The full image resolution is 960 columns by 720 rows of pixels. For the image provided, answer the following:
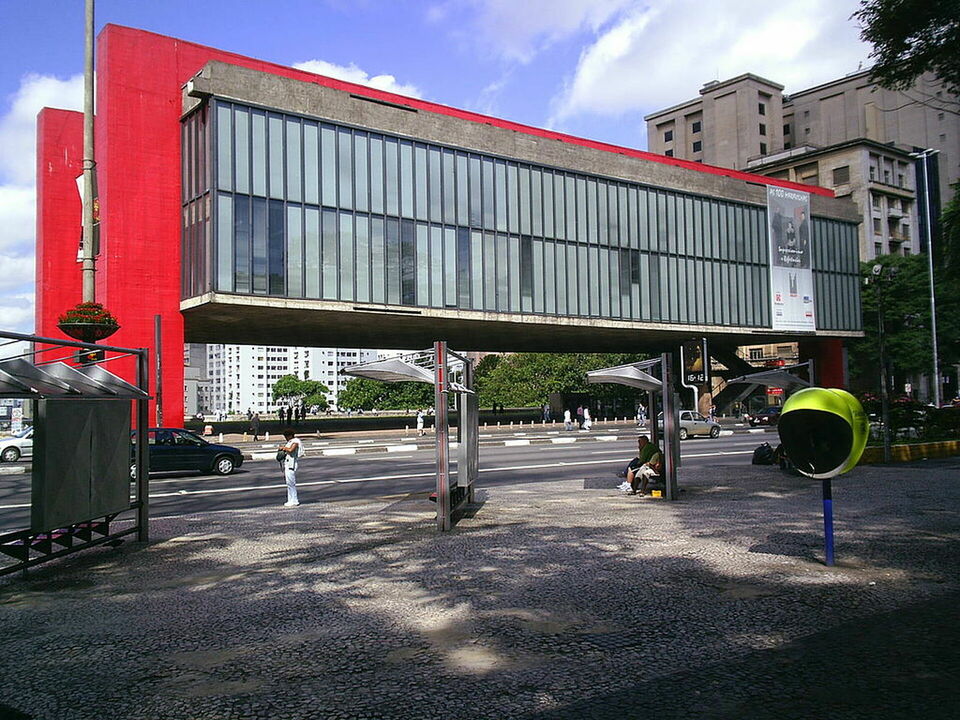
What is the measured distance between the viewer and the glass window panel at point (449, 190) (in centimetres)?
3819

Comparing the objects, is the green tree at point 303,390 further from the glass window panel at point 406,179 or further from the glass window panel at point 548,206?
the glass window panel at point 406,179

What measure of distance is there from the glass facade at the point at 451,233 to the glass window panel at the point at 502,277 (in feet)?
0.20

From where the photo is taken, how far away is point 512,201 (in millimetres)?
40500

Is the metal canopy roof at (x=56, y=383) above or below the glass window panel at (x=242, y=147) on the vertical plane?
below

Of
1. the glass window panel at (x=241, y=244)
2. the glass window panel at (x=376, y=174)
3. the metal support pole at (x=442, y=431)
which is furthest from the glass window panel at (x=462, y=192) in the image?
the metal support pole at (x=442, y=431)

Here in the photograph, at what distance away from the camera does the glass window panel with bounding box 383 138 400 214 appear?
1433 inches

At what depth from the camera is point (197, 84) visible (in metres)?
31.1

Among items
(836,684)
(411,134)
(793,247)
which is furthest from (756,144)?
(836,684)

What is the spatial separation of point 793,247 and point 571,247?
1771 cm

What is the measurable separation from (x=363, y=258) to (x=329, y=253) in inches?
66.2

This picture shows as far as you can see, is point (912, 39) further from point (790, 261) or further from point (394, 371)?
point (790, 261)

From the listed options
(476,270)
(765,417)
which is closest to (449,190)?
(476,270)

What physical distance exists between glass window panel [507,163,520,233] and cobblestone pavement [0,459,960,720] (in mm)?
30168

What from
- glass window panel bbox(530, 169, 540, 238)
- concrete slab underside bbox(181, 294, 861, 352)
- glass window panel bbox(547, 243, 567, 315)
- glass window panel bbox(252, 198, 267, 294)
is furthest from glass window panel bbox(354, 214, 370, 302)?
glass window panel bbox(547, 243, 567, 315)
